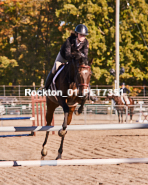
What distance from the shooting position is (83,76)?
5516 mm

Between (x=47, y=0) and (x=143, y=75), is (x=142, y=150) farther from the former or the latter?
(x=47, y=0)

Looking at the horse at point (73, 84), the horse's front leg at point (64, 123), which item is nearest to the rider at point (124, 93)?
the horse at point (73, 84)

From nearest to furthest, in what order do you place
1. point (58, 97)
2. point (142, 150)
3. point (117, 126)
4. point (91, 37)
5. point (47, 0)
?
point (117, 126), point (58, 97), point (142, 150), point (91, 37), point (47, 0)

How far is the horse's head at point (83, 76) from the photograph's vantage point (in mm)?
5461

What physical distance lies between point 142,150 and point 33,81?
2713cm

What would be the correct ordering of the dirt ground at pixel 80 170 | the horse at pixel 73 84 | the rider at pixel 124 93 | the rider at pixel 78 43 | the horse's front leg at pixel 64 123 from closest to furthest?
the dirt ground at pixel 80 170 < the horse's front leg at pixel 64 123 < the horse at pixel 73 84 < the rider at pixel 78 43 < the rider at pixel 124 93

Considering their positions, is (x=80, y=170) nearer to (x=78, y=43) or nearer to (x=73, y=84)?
(x=73, y=84)

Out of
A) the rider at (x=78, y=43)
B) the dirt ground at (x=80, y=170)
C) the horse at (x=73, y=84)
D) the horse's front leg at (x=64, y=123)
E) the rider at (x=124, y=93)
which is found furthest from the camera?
the rider at (x=124, y=93)

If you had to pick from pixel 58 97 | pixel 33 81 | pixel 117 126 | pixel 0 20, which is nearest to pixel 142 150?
pixel 58 97

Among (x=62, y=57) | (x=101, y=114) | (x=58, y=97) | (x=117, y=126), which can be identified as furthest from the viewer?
(x=101, y=114)

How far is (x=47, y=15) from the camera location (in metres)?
34.7

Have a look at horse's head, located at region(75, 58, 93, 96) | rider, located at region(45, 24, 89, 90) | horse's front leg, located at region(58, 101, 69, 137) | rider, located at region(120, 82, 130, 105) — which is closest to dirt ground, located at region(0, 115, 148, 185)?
horse's front leg, located at region(58, 101, 69, 137)

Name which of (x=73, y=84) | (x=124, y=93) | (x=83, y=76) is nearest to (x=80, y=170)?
(x=73, y=84)

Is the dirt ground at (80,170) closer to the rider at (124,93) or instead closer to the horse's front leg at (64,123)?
the horse's front leg at (64,123)
